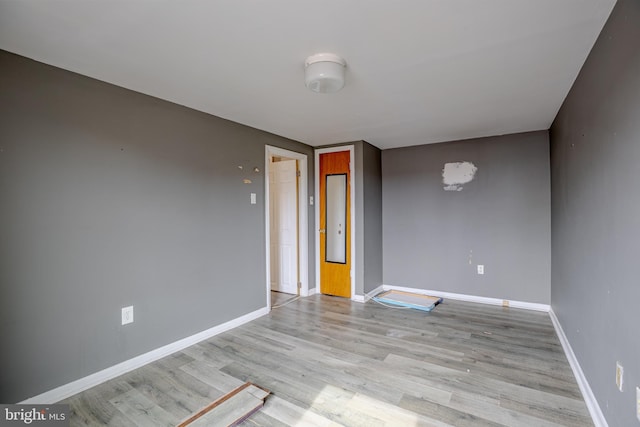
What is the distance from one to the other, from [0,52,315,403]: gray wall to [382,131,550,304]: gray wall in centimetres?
251

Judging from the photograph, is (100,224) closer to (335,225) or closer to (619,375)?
(335,225)

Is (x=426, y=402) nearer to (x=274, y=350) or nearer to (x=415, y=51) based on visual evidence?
(x=274, y=350)

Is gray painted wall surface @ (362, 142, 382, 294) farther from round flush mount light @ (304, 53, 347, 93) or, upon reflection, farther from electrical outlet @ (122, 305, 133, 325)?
electrical outlet @ (122, 305, 133, 325)

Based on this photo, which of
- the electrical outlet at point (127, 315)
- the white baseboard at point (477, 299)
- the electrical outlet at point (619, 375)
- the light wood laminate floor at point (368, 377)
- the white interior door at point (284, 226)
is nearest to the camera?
the electrical outlet at point (619, 375)

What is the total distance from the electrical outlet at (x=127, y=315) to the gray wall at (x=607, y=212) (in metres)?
3.02

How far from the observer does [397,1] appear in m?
1.41

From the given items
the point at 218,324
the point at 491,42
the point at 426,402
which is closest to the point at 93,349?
the point at 218,324

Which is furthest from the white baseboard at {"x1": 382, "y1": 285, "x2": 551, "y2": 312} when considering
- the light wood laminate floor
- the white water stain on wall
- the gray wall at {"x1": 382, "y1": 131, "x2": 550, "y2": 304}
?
the white water stain on wall

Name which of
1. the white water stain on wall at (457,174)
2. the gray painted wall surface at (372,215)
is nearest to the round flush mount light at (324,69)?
→ the gray painted wall surface at (372,215)

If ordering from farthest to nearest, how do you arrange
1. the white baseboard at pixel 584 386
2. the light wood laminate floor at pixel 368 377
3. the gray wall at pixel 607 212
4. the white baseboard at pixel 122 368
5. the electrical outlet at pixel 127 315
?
the electrical outlet at pixel 127 315
the white baseboard at pixel 122 368
the light wood laminate floor at pixel 368 377
the white baseboard at pixel 584 386
the gray wall at pixel 607 212

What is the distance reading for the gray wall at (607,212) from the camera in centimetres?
130

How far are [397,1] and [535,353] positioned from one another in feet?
9.51

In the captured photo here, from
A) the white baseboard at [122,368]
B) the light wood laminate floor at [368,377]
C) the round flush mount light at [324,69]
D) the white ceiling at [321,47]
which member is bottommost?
the light wood laminate floor at [368,377]

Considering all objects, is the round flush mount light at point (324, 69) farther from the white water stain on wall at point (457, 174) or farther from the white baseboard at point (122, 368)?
the white water stain on wall at point (457, 174)
